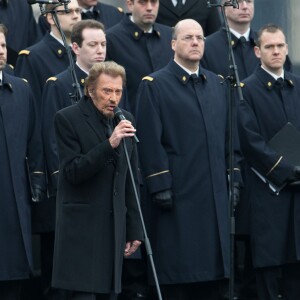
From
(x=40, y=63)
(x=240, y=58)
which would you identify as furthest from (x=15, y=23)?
(x=240, y=58)

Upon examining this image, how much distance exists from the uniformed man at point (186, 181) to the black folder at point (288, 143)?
431mm

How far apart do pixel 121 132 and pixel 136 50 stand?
308 cm

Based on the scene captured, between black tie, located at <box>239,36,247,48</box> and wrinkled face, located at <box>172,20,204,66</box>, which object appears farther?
black tie, located at <box>239,36,247,48</box>

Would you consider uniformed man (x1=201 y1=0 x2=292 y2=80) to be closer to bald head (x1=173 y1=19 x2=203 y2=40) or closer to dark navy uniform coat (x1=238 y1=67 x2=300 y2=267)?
dark navy uniform coat (x1=238 y1=67 x2=300 y2=267)

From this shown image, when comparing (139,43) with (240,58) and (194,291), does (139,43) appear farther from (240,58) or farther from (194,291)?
(194,291)

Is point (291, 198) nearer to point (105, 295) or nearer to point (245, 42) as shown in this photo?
point (245, 42)

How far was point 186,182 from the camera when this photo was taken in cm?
994

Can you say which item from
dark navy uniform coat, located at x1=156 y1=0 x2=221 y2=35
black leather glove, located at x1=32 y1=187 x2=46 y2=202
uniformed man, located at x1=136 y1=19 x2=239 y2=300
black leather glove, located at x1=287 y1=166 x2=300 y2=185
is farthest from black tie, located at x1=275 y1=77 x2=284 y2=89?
black leather glove, located at x1=32 y1=187 x2=46 y2=202

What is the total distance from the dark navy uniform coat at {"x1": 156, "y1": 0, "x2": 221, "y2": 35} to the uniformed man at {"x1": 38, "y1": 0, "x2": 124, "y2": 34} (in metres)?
0.39

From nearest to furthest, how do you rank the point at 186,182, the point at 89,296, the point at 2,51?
1. the point at 89,296
2. the point at 2,51
3. the point at 186,182

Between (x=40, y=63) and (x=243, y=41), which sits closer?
(x=40, y=63)

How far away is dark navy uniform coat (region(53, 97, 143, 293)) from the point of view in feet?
26.3

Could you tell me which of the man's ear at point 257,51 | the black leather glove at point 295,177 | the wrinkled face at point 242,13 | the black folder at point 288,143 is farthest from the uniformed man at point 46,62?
the black leather glove at point 295,177

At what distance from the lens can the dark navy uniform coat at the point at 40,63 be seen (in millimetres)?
10336
